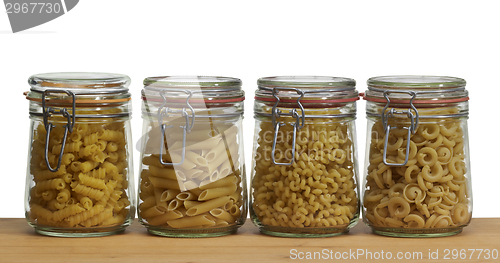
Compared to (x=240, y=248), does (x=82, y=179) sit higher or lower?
higher

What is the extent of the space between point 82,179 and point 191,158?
0.71ft

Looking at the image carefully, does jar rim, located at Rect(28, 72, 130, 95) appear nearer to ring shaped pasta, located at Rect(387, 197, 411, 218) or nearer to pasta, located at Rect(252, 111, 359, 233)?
pasta, located at Rect(252, 111, 359, 233)

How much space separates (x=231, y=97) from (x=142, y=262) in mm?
382

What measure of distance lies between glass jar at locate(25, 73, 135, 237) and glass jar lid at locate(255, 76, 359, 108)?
29cm

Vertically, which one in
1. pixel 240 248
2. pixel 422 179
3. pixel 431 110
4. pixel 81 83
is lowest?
pixel 240 248

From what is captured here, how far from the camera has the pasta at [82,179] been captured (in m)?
1.57

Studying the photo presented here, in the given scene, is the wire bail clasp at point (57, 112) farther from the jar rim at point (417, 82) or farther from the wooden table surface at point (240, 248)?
the jar rim at point (417, 82)

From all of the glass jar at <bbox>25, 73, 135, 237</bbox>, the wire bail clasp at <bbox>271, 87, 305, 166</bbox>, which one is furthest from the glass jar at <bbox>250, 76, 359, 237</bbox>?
the glass jar at <bbox>25, 73, 135, 237</bbox>

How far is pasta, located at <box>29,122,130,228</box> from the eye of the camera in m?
1.57

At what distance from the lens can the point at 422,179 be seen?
1571mm

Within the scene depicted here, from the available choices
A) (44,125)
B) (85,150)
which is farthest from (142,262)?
(44,125)

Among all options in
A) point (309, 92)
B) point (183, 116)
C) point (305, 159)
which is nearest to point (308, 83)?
point (309, 92)

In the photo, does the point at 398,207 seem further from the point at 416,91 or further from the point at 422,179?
the point at 416,91

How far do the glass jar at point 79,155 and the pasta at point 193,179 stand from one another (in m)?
0.06
